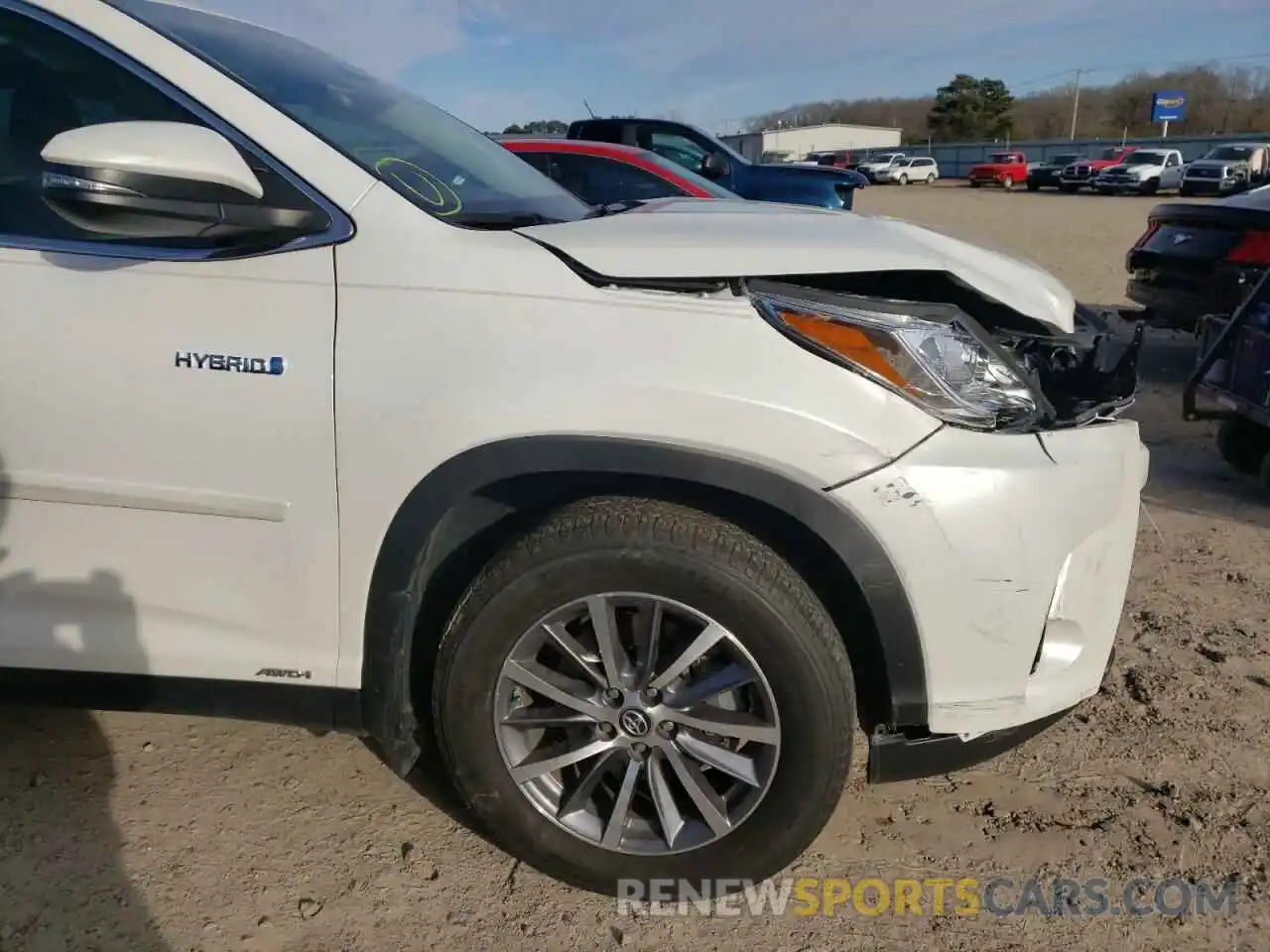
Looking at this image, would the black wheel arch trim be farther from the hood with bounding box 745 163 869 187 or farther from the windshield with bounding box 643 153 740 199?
the hood with bounding box 745 163 869 187

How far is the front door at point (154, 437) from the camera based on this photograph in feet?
6.12

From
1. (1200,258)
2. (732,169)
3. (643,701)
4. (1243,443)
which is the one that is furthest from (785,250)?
(732,169)

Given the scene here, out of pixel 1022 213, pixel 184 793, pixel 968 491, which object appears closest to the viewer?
pixel 968 491

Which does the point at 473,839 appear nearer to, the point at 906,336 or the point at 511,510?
the point at 511,510

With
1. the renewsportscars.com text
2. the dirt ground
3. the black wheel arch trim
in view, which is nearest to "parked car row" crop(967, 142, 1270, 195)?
the dirt ground

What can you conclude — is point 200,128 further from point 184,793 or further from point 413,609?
point 184,793

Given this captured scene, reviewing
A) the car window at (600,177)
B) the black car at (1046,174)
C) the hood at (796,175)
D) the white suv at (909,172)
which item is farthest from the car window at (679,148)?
the white suv at (909,172)

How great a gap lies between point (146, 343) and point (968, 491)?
5.46 feet

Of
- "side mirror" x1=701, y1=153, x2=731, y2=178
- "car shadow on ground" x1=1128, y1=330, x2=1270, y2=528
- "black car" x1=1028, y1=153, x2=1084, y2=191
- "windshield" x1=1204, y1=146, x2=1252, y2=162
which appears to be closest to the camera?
"car shadow on ground" x1=1128, y1=330, x2=1270, y2=528

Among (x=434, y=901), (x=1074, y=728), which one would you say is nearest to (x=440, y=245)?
(x=434, y=901)

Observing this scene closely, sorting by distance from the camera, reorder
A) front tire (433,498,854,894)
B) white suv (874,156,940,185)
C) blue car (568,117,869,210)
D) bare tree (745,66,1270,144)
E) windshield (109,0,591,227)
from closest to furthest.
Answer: front tire (433,498,854,894), windshield (109,0,591,227), blue car (568,117,869,210), white suv (874,156,940,185), bare tree (745,66,1270,144)

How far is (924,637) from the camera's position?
1859 mm

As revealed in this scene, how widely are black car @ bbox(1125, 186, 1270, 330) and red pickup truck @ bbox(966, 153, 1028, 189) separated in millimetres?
40128

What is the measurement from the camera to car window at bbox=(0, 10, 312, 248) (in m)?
1.94
